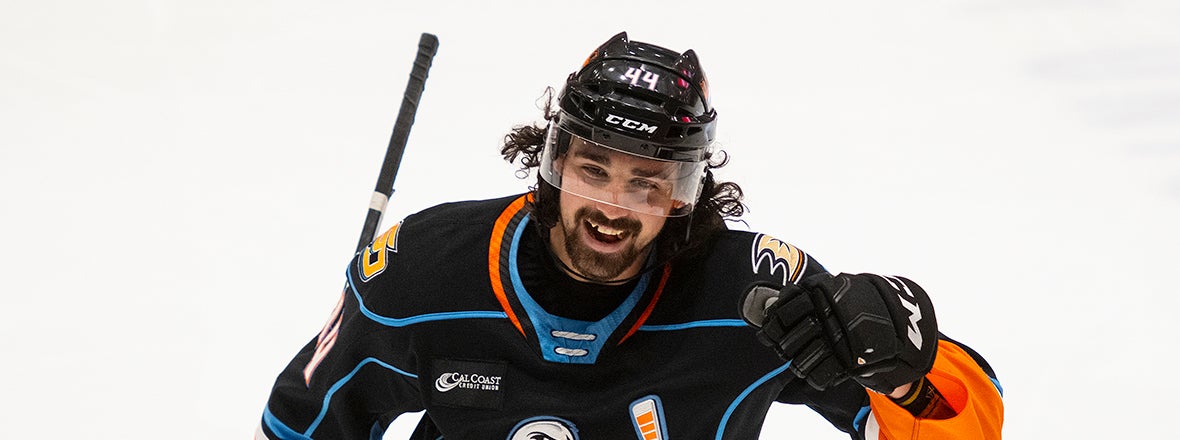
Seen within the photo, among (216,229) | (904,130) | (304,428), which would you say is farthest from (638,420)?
(904,130)

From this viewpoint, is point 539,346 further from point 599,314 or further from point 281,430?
point 281,430

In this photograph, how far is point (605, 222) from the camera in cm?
208

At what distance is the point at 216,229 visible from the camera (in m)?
4.00

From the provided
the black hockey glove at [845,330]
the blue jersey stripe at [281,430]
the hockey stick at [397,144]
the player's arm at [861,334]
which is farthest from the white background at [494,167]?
the black hockey glove at [845,330]

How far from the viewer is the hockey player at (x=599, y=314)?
2.04 m

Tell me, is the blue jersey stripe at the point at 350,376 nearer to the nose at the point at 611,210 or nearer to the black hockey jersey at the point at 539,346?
the black hockey jersey at the point at 539,346

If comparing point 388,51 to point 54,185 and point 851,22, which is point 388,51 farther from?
point 851,22

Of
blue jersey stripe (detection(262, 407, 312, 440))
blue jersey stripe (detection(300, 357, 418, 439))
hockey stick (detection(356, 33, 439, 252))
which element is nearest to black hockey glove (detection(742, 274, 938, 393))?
blue jersey stripe (detection(300, 357, 418, 439))

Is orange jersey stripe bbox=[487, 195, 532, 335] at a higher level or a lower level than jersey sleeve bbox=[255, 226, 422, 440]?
higher

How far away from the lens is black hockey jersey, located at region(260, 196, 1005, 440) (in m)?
2.15

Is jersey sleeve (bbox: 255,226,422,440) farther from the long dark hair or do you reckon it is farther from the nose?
the nose

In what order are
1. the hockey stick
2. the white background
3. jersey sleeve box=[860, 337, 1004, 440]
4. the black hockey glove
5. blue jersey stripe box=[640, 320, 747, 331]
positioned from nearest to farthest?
the black hockey glove → jersey sleeve box=[860, 337, 1004, 440] → blue jersey stripe box=[640, 320, 747, 331] → the hockey stick → the white background

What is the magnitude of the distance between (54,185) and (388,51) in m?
1.57

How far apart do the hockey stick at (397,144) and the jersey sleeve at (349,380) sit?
33.9 inches
